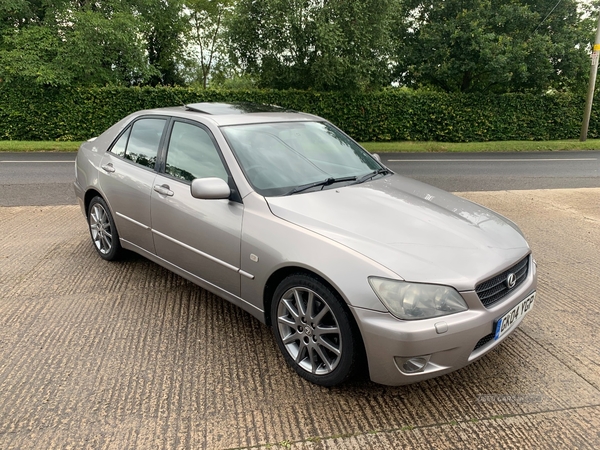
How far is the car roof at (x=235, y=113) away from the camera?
3.83m

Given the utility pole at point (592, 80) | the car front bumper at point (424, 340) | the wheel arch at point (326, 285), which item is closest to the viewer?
the car front bumper at point (424, 340)

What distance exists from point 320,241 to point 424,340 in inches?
30.8

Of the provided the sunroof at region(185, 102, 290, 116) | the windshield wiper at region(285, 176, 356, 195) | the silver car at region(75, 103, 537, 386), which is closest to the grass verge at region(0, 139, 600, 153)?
the sunroof at region(185, 102, 290, 116)

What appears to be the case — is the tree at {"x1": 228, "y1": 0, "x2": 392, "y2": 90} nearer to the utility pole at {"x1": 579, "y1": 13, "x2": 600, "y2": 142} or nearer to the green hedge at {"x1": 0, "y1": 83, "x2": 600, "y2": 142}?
the green hedge at {"x1": 0, "y1": 83, "x2": 600, "y2": 142}

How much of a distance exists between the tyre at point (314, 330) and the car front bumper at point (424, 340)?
0.40 feet

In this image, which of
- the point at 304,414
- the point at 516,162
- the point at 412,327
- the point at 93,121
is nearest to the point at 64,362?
the point at 304,414

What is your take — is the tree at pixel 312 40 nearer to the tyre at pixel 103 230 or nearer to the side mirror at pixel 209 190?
the tyre at pixel 103 230

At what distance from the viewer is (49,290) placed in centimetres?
411

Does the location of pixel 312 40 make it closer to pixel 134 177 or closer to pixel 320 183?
pixel 134 177

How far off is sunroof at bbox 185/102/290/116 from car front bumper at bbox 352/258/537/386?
2.34m

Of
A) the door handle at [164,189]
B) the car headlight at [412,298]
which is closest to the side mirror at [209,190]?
the door handle at [164,189]

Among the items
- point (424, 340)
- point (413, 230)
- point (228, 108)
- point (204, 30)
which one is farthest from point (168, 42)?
point (424, 340)

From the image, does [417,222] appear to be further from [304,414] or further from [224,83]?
[224,83]

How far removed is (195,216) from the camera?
344 centimetres
